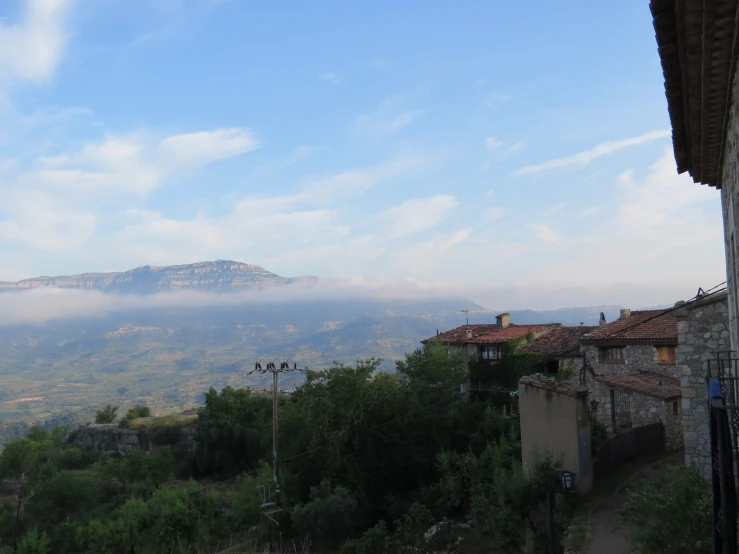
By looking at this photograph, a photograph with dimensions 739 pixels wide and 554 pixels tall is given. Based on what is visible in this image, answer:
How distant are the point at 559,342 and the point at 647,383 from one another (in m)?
11.9

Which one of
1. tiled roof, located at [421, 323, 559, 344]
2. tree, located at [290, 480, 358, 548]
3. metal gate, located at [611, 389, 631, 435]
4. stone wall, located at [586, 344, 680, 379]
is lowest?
tree, located at [290, 480, 358, 548]

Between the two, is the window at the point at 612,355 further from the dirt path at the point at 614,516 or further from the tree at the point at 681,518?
the tree at the point at 681,518

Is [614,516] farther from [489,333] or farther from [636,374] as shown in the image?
[489,333]

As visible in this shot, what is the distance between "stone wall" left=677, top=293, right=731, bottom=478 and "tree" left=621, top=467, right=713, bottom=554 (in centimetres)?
429

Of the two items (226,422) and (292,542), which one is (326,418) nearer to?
(292,542)

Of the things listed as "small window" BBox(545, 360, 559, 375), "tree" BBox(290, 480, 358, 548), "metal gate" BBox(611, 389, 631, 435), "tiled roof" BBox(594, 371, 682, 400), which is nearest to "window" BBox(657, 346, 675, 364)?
"tiled roof" BBox(594, 371, 682, 400)

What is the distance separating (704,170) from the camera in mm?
8367

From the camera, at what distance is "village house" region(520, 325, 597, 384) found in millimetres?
33872

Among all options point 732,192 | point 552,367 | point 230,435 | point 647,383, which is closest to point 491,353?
point 552,367

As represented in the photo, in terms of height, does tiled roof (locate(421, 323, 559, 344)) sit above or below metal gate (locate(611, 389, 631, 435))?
above

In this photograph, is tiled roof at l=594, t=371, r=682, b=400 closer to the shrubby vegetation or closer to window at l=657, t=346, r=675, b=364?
window at l=657, t=346, r=675, b=364

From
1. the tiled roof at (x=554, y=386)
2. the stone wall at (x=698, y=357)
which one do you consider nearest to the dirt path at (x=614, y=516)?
the stone wall at (x=698, y=357)

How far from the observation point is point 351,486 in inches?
1231

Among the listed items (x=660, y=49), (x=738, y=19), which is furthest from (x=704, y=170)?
(x=738, y=19)
